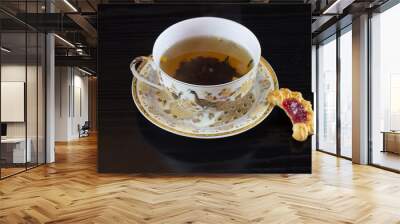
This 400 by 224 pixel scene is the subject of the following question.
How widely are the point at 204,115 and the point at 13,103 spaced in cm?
329

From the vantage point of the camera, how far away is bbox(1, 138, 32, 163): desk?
5457 millimetres

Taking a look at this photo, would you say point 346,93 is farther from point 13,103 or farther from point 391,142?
point 13,103

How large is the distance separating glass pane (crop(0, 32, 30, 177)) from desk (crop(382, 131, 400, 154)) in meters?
5.96

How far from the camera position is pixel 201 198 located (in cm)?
375

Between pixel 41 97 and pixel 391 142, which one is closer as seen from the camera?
pixel 391 142

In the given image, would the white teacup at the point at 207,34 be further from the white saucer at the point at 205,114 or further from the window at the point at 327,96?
the window at the point at 327,96

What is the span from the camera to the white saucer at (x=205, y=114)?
426 cm

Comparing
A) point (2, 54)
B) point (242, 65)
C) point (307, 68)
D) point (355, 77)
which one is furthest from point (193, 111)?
point (355, 77)

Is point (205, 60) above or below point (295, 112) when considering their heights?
above

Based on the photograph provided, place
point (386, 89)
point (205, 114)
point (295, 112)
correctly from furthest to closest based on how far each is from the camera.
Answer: point (386, 89) < point (295, 112) < point (205, 114)

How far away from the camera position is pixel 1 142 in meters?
5.23

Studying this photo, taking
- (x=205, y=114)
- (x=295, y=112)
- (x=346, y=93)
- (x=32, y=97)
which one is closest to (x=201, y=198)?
(x=205, y=114)

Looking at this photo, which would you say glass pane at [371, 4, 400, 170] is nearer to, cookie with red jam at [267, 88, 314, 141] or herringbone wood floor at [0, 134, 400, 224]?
herringbone wood floor at [0, 134, 400, 224]

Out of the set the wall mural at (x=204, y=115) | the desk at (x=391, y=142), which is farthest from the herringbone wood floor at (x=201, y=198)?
the desk at (x=391, y=142)
